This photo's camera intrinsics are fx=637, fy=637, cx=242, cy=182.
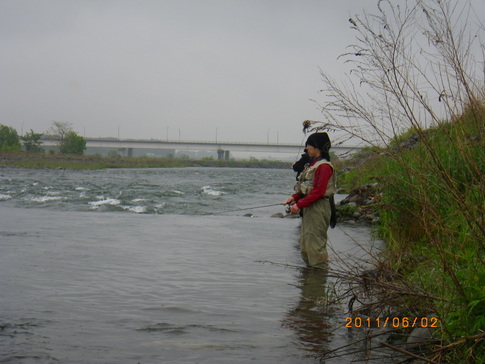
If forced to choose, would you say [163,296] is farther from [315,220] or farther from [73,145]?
[73,145]

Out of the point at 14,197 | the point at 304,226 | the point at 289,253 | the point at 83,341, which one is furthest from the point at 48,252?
the point at 14,197

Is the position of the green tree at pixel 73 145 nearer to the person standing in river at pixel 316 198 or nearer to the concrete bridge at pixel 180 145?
the concrete bridge at pixel 180 145

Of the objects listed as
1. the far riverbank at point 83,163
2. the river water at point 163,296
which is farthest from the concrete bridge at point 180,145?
the river water at point 163,296

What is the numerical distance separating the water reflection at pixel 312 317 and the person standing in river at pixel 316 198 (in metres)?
0.30

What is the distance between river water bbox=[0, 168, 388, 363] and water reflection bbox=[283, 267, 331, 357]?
0.01m

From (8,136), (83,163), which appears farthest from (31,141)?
(83,163)

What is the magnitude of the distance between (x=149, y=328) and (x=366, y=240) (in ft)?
22.9

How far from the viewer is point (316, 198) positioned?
7.58 m

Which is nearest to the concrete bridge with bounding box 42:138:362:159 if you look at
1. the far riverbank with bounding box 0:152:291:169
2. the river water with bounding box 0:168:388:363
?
the far riverbank with bounding box 0:152:291:169

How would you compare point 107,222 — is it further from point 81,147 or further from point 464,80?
point 81,147

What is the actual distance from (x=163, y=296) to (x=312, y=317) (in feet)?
6.10

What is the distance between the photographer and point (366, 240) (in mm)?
11938

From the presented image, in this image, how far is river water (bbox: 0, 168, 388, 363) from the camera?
5051 millimetres

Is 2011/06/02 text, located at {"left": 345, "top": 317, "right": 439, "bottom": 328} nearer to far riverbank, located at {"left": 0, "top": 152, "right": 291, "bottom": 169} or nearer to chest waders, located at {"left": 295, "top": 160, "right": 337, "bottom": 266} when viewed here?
chest waders, located at {"left": 295, "top": 160, "right": 337, "bottom": 266}
